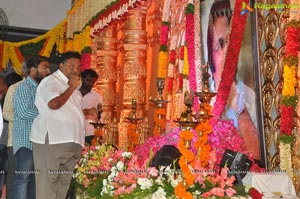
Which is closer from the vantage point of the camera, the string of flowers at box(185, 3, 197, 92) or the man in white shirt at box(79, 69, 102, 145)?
the man in white shirt at box(79, 69, 102, 145)

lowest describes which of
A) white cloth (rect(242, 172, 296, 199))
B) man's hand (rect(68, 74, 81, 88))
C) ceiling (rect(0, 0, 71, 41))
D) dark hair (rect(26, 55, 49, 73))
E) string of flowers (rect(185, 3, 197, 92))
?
white cloth (rect(242, 172, 296, 199))

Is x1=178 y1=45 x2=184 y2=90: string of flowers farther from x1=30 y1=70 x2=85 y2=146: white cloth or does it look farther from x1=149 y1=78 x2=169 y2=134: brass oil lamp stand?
x1=30 y1=70 x2=85 y2=146: white cloth

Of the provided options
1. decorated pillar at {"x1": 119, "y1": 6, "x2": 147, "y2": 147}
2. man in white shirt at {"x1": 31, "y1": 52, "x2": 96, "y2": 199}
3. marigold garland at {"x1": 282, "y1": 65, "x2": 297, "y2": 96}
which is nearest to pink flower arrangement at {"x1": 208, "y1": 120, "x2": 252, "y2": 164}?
marigold garland at {"x1": 282, "y1": 65, "x2": 297, "y2": 96}

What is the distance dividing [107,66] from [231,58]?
6.49 meters

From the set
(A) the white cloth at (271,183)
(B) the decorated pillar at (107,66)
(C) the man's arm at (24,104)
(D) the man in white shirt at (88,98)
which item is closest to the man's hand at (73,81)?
(C) the man's arm at (24,104)

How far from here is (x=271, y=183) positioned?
6.78 m

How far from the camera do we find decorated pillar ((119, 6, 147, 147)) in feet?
42.9

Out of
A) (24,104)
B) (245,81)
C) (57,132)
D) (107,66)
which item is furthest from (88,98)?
(107,66)

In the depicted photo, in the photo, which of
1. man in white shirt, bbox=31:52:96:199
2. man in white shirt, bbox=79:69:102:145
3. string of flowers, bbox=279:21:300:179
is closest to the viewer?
man in white shirt, bbox=31:52:96:199

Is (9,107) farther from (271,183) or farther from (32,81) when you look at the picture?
(271,183)

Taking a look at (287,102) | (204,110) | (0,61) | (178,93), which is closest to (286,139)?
(287,102)

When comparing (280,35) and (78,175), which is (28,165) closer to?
(78,175)

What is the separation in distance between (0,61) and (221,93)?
31.2 feet

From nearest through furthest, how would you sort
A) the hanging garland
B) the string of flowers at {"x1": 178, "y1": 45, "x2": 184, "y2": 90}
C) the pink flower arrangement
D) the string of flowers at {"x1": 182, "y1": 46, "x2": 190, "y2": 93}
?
the pink flower arrangement → the string of flowers at {"x1": 182, "y1": 46, "x2": 190, "y2": 93} → the string of flowers at {"x1": 178, "y1": 45, "x2": 184, "y2": 90} → the hanging garland
